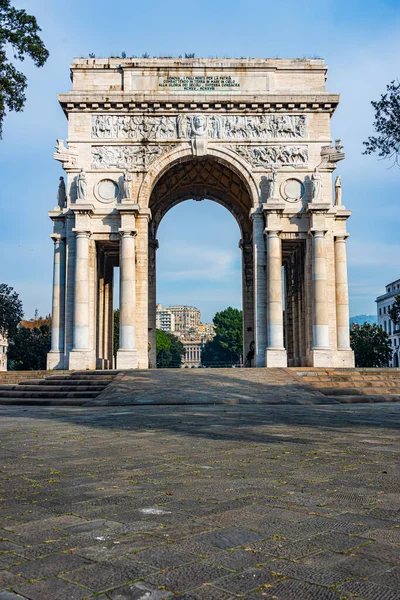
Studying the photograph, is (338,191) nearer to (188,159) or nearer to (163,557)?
(188,159)

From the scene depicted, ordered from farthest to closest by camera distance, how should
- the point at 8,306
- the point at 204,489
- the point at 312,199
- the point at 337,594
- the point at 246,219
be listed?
1. the point at 8,306
2. the point at 246,219
3. the point at 312,199
4. the point at 204,489
5. the point at 337,594

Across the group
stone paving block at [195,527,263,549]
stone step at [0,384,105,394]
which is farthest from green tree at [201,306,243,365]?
stone paving block at [195,527,263,549]

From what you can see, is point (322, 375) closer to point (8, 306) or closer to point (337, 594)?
point (337, 594)

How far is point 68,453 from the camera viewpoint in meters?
8.80

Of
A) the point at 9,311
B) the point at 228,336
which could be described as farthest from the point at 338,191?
the point at 228,336

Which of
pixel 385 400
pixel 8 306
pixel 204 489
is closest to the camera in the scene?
pixel 204 489

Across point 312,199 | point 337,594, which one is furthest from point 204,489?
point 312,199

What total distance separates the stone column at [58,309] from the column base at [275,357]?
37.5 feet

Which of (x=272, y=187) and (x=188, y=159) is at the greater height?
(x=188, y=159)

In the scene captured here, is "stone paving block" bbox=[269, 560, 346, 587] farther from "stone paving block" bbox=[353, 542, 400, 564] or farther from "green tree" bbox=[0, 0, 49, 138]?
"green tree" bbox=[0, 0, 49, 138]

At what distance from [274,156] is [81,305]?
46.2 feet

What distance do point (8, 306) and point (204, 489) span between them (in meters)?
46.6

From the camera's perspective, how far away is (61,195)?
1340 inches

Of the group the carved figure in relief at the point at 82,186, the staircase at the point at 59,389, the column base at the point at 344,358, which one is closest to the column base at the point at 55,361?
the staircase at the point at 59,389
